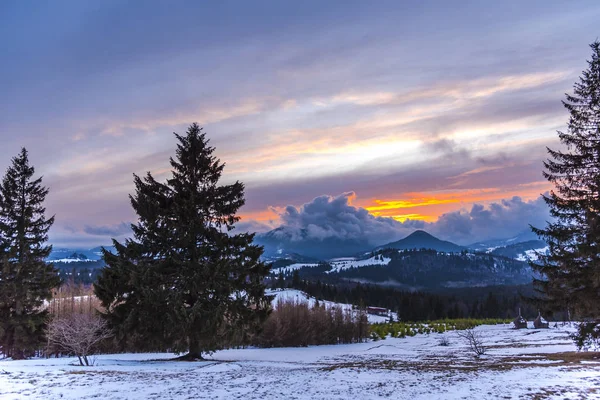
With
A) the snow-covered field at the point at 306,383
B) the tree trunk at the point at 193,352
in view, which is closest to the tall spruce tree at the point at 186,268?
the tree trunk at the point at 193,352

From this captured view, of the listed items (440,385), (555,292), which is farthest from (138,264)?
(555,292)

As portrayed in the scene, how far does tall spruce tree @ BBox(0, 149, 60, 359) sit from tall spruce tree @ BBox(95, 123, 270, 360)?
1075cm

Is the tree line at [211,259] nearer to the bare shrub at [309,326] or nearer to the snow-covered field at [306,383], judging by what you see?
the snow-covered field at [306,383]

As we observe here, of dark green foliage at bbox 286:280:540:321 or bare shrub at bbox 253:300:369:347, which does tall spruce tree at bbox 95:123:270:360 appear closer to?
bare shrub at bbox 253:300:369:347

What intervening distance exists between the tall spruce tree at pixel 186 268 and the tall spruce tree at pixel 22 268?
35.3ft

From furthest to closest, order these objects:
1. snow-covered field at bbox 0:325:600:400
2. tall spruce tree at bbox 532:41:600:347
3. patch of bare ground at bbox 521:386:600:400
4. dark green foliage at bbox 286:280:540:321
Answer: dark green foliage at bbox 286:280:540:321 → tall spruce tree at bbox 532:41:600:347 → snow-covered field at bbox 0:325:600:400 → patch of bare ground at bbox 521:386:600:400

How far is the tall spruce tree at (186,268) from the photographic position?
68.1 feet

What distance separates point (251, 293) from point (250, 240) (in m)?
2.89

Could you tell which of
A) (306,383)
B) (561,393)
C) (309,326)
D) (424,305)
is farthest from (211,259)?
(424,305)

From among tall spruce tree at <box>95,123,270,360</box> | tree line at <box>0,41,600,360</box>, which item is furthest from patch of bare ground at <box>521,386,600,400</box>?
tall spruce tree at <box>95,123,270,360</box>

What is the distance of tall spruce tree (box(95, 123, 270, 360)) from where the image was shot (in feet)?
68.1

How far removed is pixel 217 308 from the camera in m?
20.9

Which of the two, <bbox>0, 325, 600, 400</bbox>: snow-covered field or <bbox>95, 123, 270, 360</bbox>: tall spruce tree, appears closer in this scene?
<bbox>0, 325, 600, 400</bbox>: snow-covered field

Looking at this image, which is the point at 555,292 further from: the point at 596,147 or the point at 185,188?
the point at 185,188
